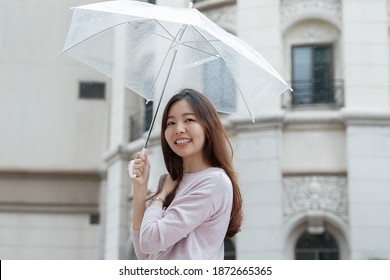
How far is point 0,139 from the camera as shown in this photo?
130 inches

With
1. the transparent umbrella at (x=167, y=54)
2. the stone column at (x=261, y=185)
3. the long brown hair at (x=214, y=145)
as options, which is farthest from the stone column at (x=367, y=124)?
the long brown hair at (x=214, y=145)

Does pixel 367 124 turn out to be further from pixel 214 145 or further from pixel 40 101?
pixel 214 145

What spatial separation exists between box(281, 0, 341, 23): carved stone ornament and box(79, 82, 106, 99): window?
1.07m

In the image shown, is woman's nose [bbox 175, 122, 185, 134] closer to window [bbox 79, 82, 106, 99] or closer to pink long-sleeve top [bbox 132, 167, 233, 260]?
pink long-sleeve top [bbox 132, 167, 233, 260]

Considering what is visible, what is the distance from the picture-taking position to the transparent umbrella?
1362 millimetres

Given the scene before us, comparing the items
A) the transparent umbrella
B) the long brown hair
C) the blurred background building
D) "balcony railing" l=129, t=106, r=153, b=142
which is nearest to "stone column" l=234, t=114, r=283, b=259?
the blurred background building

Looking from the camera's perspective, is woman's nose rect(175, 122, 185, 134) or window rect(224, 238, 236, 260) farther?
window rect(224, 238, 236, 260)

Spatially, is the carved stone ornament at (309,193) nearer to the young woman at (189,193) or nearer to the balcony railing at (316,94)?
the balcony railing at (316,94)

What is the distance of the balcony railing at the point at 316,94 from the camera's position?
3.50 metres

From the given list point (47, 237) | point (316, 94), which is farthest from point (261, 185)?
point (47, 237)

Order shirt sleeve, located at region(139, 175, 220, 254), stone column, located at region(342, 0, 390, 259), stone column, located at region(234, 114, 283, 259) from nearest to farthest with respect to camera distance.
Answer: shirt sleeve, located at region(139, 175, 220, 254) → stone column, located at region(342, 0, 390, 259) → stone column, located at region(234, 114, 283, 259)

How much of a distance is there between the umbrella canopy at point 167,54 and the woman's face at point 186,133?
9.5 inches

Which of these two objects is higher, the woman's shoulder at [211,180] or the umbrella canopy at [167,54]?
the umbrella canopy at [167,54]

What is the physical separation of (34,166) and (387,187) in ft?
5.81
